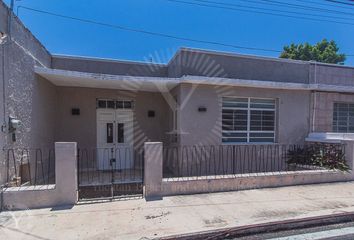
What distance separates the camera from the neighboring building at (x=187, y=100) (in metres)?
8.00

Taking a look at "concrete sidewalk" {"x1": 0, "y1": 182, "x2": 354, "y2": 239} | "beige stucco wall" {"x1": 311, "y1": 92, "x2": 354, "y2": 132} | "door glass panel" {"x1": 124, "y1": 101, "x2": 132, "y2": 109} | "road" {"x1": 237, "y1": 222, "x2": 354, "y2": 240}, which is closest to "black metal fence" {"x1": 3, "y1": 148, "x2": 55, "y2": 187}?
"concrete sidewalk" {"x1": 0, "y1": 182, "x2": 354, "y2": 239}

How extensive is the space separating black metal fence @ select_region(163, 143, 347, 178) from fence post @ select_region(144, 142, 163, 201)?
2.25 metres

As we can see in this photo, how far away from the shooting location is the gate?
635 centimetres

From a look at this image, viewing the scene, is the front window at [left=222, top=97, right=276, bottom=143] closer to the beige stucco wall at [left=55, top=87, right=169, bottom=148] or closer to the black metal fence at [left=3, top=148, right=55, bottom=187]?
the beige stucco wall at [left=55, top=87, right=169, bottom=148]

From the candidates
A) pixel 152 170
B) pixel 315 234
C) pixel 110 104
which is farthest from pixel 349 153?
pixel 110 104

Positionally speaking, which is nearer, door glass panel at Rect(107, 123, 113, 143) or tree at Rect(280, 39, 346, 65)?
door glass panel at Rect(107, 123, 113, 143)

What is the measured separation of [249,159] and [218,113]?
2173 millimetres

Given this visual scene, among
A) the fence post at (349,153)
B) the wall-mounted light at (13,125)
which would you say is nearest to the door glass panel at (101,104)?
the wall-mounted light at (13,125)

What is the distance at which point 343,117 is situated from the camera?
33.6 ft

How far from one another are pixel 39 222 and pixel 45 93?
15.7ft

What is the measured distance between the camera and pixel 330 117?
9820 mm

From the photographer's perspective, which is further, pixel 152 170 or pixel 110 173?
pixel 110 173

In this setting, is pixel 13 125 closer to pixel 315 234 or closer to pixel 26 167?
pixel 26 167

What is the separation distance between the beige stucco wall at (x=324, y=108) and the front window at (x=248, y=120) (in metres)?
1.82
